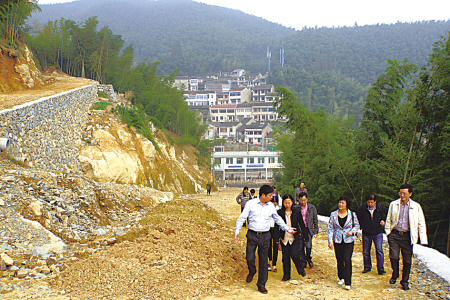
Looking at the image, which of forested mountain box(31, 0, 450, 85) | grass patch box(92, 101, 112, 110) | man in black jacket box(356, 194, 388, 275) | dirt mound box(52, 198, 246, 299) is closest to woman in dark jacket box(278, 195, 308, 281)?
dirt mound box(52, 198, 246, 299)

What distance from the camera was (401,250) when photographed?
502 cm

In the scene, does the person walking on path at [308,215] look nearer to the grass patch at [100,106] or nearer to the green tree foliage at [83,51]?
the grass patch at [100,106]

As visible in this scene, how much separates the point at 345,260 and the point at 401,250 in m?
0.79

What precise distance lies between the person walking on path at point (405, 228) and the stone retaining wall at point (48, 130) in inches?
321

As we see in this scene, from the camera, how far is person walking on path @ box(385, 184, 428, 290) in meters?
4.88

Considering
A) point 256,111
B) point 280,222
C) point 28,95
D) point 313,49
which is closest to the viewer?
point 280,222

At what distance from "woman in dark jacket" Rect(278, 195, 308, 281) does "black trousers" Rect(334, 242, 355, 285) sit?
1.88 feet

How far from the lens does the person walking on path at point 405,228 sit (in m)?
4.88

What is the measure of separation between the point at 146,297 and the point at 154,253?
1.16m

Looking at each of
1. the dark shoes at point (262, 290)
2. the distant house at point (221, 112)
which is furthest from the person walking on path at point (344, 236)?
the distant house at point (221, 112)

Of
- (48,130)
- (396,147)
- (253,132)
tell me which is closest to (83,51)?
(48,130)

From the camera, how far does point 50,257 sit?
17.5 feet

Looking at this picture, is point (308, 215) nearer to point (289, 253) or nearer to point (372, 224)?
point (289, 253)

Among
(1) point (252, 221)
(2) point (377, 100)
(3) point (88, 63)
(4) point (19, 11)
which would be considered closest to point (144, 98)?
(3) point (88, 63)
